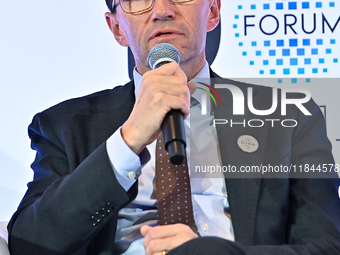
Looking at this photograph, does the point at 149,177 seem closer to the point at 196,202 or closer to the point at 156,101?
the point at 196,202

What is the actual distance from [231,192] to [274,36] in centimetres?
102

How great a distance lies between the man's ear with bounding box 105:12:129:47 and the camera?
2.28 m

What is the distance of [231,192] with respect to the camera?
1809 mm

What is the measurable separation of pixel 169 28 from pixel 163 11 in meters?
0.07

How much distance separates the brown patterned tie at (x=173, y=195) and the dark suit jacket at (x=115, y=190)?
0.16 meters

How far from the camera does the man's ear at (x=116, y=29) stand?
89.9 inches

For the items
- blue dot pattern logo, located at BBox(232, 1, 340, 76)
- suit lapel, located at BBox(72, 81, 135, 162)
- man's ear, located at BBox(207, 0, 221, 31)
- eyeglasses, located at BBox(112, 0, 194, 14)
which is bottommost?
suit lapel, located at BBox(72, 81, 135, 162)

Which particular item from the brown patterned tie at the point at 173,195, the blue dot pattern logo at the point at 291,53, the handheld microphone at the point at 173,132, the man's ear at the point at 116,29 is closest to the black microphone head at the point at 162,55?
the handheld microphone at the point at 173,132

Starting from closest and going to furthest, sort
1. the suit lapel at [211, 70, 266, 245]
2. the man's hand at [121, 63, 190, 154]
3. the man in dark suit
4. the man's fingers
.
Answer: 1. the man's hand at [121, 63, 190, 154]
2. the man in dark suit
3. the suit lapel at [211, 70, 266, 245]
4. the man's fingers

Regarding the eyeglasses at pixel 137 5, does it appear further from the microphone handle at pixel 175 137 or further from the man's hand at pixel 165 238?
the man's hand at pixel 165 238

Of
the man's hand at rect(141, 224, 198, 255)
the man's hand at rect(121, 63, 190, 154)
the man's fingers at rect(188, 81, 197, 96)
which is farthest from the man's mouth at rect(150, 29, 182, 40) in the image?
the man's hand at rect(141, 224, 198, 255)

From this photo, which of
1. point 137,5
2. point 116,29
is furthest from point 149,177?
point 116,29

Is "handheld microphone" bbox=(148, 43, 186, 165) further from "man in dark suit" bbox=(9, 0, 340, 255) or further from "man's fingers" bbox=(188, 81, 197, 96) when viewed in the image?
"man's fingers" bbox=(188, 81, 197, 96)

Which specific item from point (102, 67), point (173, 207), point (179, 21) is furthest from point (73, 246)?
point (102, 67)
